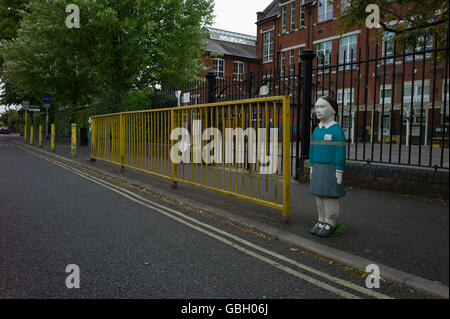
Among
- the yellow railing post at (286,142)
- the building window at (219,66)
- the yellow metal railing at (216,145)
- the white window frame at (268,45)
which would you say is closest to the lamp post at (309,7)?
the white window frame at (268,45)

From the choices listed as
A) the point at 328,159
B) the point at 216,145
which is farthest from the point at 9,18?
the point at 328,159

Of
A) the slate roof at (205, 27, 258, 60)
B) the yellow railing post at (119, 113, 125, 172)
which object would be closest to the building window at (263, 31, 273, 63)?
the slate roof at (205, 27, 258, 60)

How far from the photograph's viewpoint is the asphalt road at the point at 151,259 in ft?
10.6

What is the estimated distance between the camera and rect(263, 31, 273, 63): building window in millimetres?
39531

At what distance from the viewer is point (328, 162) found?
14.4ft

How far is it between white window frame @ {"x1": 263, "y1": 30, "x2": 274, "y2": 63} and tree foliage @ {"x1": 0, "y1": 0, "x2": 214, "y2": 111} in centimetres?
1929

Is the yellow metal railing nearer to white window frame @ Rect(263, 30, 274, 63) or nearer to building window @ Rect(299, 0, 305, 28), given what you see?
building window @ Rect(299, 0, 305, 28)

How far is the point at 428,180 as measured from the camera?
6105 mm

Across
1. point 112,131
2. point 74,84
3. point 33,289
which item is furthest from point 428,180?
point 74,84

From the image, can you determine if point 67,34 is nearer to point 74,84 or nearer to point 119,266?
point 74,84

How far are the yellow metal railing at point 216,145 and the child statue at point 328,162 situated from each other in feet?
1.93

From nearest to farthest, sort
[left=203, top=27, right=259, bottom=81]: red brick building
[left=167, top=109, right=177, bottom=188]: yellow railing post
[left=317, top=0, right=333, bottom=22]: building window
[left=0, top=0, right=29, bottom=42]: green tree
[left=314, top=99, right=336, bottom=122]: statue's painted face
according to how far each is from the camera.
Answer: [left=314, top=99, right=336, bottom=122]: statue's painted face < [left=167, top=109, right=177, bottom=188]: yellow railing post < [left=317, top=0, right=333, bottom=22]: building window < [left=0, top=0, right=29, bottom=42]: green tree < [left=203, top=27, right=259, bottom=81]: red brick building

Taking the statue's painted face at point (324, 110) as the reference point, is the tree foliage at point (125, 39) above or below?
above

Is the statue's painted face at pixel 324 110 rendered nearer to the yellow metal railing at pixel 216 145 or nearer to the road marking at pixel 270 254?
the yellow metal railing at pixel 216 145
